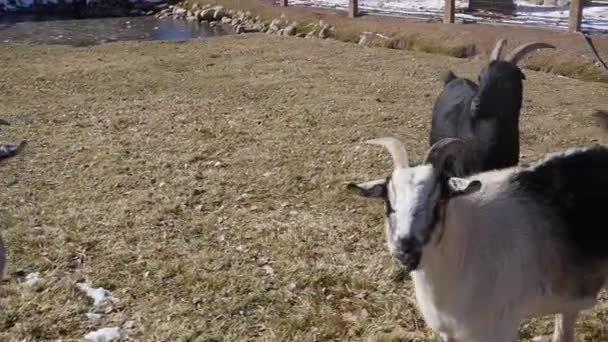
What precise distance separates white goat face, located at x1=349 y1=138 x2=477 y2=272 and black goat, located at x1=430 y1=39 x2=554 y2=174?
1.99 metres

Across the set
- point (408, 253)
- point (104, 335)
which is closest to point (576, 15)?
point (104, 335)

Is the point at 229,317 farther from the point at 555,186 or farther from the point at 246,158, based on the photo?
the point at 246,158

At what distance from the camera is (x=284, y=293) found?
5.48 metres

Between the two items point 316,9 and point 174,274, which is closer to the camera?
point 174,274

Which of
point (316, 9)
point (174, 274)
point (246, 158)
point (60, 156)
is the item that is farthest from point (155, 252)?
point (316, 9)

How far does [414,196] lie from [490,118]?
2793 mm

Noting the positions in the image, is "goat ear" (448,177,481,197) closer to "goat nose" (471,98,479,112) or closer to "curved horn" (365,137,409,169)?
"curved horn" (365,137,409,169)

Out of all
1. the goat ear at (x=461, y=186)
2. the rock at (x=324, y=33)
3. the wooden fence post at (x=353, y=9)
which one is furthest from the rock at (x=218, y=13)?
the goat ear at (x=461, y=186)

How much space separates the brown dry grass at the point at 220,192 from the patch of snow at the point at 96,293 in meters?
0.08

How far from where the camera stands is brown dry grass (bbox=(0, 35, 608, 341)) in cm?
523

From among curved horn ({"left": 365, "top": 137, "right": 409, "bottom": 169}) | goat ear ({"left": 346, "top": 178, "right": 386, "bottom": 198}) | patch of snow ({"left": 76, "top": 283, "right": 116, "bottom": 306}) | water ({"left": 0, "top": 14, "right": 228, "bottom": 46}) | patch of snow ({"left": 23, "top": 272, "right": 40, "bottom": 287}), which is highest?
curved horn ({"left": 365, "top": 137, "right": 409, "bottom": 169})

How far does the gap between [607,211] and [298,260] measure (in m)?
2.55

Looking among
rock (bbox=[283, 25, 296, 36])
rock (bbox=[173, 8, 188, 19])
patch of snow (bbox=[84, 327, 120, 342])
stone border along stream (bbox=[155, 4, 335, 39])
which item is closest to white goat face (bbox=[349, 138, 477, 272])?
patch of snow (bbox=[84, 327, 120, 342])

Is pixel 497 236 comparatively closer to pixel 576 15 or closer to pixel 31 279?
pixel 31 279
